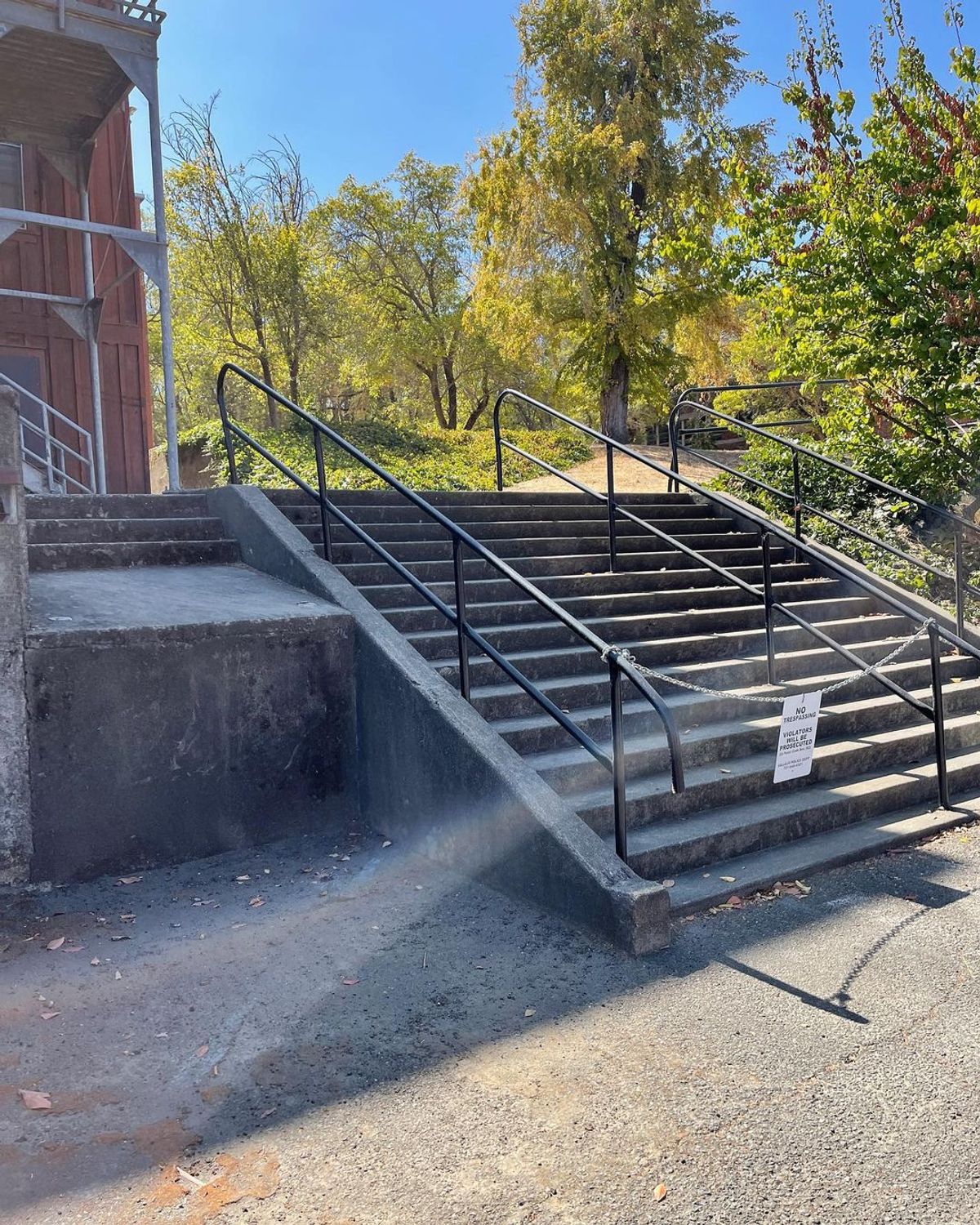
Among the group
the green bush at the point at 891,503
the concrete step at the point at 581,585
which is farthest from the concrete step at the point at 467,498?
the green bush at the point at 891,503

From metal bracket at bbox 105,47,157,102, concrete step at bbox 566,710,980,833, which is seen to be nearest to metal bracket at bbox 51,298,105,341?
metal bracket at bbox 105,47,157,102

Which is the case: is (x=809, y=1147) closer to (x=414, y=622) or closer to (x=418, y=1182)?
(x=418, y=1182)

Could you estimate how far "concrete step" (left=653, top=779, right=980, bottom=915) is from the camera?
178 inches

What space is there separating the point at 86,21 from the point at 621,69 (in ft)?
49.0

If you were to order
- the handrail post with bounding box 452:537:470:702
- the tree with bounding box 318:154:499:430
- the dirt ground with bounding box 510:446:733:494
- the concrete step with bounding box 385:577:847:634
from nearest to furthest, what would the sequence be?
the handrail post with bounding box 452:537:470:702 < the concrete step with bounding box 385:577:847:634 < the dirt ground with bounding box 510:446:733:494 < the tree with bounding box 318:154:499:430

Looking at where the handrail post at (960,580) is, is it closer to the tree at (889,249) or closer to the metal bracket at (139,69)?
the tree at (889,249)

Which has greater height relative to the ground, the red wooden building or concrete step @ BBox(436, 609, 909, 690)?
the red wooden building

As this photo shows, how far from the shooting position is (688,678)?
21.3 ft

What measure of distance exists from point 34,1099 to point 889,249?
8.98 meters


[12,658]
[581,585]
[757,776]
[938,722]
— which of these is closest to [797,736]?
[757,776]

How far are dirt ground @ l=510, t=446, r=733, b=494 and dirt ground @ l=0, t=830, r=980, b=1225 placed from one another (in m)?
11.6

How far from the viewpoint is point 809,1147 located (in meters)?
2.76

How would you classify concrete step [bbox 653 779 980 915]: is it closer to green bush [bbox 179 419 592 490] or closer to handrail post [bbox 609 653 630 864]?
handrail post [bbox 609 653 630 864]

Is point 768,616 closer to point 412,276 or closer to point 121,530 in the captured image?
point 121,530
